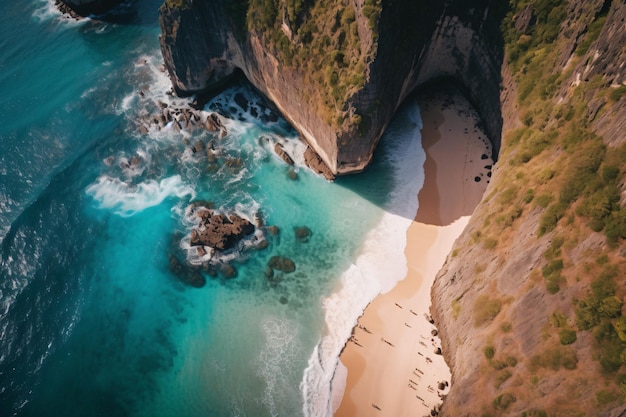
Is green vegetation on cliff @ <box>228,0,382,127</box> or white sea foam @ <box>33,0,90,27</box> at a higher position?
green vegetation on cliff @ <box>228,0,382,127</box>

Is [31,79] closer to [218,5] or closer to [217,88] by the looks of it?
[217,88]

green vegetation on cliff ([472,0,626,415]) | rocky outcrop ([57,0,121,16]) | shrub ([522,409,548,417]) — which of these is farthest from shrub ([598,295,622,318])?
rocky outcrop ([57,0,121,16])

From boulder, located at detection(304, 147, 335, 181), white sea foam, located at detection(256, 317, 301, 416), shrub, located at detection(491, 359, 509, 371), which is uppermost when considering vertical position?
shrub, located at detection(491, 359, 509, 371)

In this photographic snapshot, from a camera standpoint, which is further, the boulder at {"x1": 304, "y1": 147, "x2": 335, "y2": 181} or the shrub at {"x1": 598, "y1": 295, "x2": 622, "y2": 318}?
the boulder at {"x1": 304, "y1": 147, "x2": 335, "y2": 181}

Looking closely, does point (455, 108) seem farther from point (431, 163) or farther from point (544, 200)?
point (544, 200)

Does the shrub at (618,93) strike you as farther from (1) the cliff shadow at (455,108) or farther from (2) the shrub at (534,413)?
(2) the shrub at (534,413)

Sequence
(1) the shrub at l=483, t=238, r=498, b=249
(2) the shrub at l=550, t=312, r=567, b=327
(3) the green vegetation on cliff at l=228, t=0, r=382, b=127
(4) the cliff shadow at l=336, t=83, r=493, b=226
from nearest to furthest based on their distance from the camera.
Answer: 1. (2) the shrub at l=550, t=312, r=567, b=327
2. (1) the shrub at l=483, t=238, r=498, b=249
3. (3) the green vegetation on cliff at l=228, t=0, r=382, b=127
4. (4) the cliff shadow at l=336, t=83, r=493, b=226

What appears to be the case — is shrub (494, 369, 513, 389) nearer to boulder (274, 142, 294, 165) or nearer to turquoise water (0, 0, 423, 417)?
turquoise water (0, 0, 423, 417)
